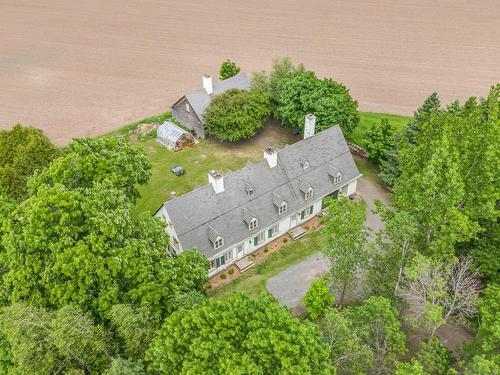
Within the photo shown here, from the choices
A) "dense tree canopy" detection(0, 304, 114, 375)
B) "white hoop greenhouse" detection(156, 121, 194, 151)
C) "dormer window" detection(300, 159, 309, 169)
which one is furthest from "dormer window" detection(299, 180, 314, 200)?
"dense tree canopy" detection(0, 304, 114, 375)

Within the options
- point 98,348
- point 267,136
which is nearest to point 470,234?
point 98,348

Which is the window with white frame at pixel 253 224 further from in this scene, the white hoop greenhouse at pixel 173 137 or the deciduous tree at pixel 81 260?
the white hoop greenhouse at pixel 173 137

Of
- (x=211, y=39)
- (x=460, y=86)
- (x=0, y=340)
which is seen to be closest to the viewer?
(x=0, y=340)

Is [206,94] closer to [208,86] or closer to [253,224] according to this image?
[208,86]

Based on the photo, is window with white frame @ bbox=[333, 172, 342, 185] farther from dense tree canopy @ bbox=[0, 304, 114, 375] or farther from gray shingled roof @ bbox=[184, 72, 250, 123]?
dense tree canopy @ bbox=[0, 304, 114, 375]

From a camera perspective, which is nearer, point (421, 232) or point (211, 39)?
point (421, 232)

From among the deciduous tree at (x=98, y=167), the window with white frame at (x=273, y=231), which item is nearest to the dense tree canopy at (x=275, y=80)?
the window with white frame at (x=273, y=231)

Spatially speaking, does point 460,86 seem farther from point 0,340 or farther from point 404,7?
point 0,340
